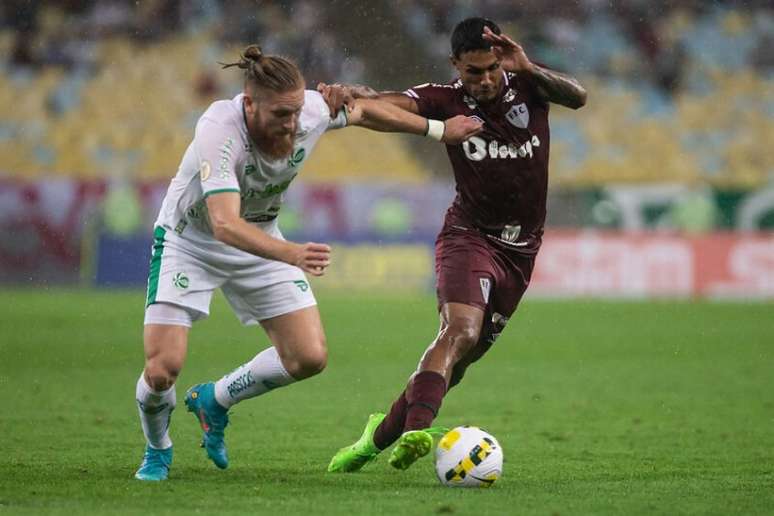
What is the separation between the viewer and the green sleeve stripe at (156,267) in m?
6.51

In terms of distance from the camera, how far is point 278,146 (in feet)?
20.3

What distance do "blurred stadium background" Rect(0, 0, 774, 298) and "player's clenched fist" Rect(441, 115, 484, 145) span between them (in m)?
A: 15.2

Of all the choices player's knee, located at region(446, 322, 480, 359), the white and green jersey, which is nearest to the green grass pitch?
player's knee, located at region(446, 322, 480, 359)

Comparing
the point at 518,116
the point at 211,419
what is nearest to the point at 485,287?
the point at 518,116

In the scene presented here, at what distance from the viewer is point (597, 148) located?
26.3 m

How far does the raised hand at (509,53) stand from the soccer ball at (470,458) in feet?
6.40

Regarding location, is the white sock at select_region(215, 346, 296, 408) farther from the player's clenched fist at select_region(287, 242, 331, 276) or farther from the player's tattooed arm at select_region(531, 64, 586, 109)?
the player's tattooed arm at select_region(531, 64, 586, 109)

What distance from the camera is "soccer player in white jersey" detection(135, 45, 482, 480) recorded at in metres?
5.98

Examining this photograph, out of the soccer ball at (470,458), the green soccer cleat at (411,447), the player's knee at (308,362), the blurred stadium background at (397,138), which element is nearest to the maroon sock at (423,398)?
the soccer ball at (470,458)

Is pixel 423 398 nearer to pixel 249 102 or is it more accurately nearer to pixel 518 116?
pixel 249 102

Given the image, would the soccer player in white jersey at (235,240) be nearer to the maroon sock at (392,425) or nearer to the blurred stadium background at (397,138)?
the maroon sock at (392,425)

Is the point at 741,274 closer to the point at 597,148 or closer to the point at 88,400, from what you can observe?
the point at 597,148

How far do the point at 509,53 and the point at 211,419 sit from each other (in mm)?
2438

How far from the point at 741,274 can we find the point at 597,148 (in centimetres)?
510
